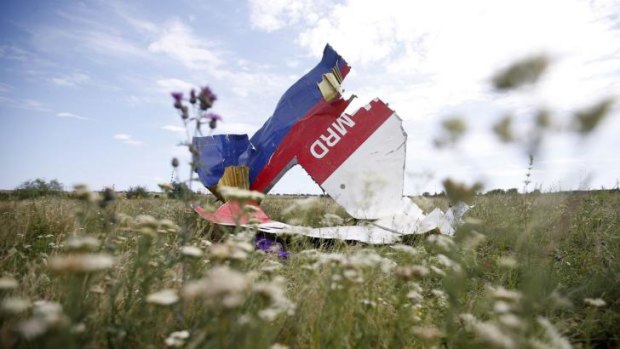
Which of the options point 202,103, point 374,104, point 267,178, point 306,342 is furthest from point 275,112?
point 306,342

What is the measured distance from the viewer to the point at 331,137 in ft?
17.8

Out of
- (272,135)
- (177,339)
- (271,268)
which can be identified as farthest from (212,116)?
(272,135)

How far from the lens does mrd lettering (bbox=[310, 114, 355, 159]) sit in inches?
214

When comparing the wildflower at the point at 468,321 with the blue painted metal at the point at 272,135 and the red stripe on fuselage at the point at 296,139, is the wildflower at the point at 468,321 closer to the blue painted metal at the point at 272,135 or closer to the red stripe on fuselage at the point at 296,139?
the red stripe on fuselage at the point at 296,139

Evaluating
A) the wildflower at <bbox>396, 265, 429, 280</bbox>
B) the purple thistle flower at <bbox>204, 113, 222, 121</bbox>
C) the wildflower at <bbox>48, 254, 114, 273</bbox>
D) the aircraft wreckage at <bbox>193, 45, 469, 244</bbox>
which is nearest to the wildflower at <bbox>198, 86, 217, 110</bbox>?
the purple thistle flower at <bbox>204, 113, 222, 121</bbox>

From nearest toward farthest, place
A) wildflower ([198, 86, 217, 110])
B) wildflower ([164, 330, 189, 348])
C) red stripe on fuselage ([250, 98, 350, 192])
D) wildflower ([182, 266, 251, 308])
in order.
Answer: wildflower ([182, 266, 251, 308]), wildflower ([164, 330, 189, 348]), wildflower ([198, 86, 217, 110]), red stripe on fuselage ([250, 98, 350, 192])

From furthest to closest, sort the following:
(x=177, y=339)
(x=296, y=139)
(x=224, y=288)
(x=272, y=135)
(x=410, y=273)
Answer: (x=272, y=135) → (x=296, y=139) → (x=410, y=273) → (x=177, y=339) → (x=224, y=288)

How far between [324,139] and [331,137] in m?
0.11

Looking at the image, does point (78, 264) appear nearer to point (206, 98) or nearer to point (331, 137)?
point (206, 98)

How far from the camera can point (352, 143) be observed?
214 inches

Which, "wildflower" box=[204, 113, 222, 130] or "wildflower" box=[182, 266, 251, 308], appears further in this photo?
"wildflower" box=[204, 113, 222, 130]

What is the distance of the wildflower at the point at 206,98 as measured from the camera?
1879 mm

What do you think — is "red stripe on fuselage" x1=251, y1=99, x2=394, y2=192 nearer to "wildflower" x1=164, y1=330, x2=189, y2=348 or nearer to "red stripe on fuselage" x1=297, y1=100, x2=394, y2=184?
"red stripe on fuselage" x1=297, y1=100, x2=394, y2=184

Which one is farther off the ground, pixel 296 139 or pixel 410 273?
pixel 296 139
